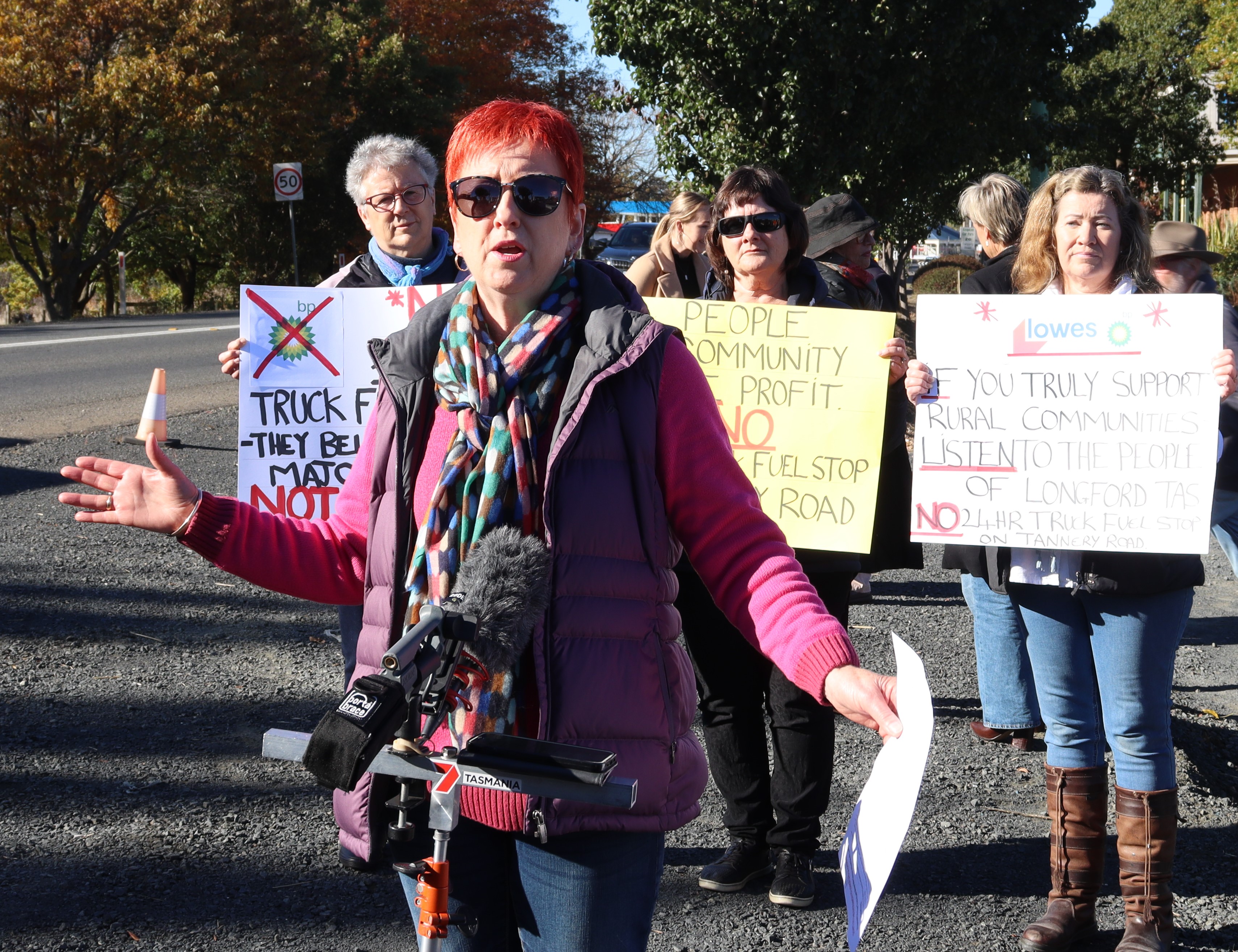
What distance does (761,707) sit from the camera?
3.92 m

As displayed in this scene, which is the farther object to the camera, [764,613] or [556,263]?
[556,263]

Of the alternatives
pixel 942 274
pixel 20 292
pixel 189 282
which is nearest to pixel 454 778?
pixel 942 274

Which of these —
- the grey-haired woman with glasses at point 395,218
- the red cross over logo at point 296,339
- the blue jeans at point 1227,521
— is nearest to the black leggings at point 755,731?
the grey-haired woman with glasses at point 395,218

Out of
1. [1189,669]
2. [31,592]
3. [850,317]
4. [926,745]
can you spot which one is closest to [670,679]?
[926,745]

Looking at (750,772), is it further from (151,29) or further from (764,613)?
(151,29)

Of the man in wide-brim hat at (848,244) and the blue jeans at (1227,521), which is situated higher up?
the man in wide-brim hat at (848,244)

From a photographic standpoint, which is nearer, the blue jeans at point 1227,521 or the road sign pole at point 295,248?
the blue jeans at point 1227,521

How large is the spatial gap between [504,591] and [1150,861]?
235cm

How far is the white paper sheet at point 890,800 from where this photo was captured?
151 cm

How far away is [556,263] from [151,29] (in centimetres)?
3075

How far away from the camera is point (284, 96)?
32.5 metres

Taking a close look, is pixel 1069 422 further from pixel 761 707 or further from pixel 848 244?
pixel 848 244

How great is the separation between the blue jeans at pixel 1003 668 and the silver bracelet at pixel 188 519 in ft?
11.7

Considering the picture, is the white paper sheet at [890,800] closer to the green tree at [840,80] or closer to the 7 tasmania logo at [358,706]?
the 7 tasmania logo at [358,706]
